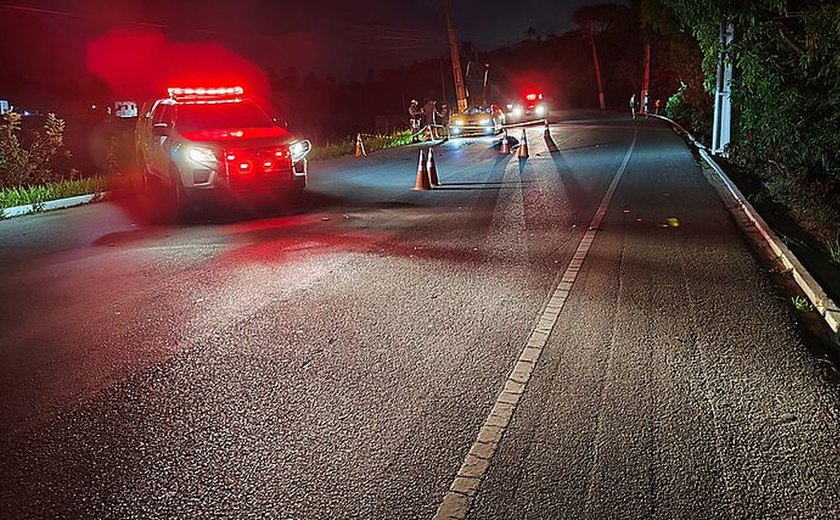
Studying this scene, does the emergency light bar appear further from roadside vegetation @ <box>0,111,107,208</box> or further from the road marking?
the road marking

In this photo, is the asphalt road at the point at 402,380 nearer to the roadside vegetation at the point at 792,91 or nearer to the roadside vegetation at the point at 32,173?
the roadside vegetation at the point at 792,91

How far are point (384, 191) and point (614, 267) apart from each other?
27.1ft

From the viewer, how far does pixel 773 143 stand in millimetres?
14656

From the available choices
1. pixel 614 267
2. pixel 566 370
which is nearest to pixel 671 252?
pixel 614 267

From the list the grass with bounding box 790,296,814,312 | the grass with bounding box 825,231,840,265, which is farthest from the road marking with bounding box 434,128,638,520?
the grass with bounding box 825,231,840,265

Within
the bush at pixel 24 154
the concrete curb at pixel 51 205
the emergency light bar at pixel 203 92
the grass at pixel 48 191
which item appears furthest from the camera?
the bush at pixel 24 154

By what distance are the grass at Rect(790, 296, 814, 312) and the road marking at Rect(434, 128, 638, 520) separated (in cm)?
203

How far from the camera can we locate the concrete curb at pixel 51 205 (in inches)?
536

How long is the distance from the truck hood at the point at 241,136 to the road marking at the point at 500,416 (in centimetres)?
718

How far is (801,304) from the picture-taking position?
689 centimetres

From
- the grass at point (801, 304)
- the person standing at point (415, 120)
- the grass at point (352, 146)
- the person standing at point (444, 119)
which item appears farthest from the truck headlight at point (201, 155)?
the person standing at point (444, 119)

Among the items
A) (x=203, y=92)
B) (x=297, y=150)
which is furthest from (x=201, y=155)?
(x=203, y=92)

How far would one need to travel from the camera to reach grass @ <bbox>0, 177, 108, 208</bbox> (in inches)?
560

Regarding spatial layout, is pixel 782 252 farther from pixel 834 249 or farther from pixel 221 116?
pixel 221 116
